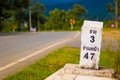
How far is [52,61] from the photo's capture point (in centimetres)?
1179

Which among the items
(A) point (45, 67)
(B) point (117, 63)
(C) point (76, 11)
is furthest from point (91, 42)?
(C) point (76, 11)

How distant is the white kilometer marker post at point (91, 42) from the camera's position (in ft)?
27.6

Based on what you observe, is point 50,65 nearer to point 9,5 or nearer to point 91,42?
point 91,42

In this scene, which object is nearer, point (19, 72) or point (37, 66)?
point (19, 72)

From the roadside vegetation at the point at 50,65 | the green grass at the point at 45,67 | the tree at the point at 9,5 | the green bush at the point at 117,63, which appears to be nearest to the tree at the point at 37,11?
the tree at the point at 9,5

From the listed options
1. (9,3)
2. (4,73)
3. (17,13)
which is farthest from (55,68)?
(17,13)

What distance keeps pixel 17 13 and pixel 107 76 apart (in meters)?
75.9

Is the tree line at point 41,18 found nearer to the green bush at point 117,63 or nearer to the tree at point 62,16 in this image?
the tree at point 62,16

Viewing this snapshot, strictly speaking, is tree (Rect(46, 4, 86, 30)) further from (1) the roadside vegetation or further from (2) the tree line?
(1) the roadside vegetation

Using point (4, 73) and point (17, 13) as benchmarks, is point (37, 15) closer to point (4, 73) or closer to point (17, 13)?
point (17, 13)

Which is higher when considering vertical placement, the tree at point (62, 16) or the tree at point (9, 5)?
the tree at point (9, 5)

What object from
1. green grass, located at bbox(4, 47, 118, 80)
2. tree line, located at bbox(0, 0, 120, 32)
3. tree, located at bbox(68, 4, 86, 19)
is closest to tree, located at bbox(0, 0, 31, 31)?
tree line, located at bbox(0, 0, 120, 32)

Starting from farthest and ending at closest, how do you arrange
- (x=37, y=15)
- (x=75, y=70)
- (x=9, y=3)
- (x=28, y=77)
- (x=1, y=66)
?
1. (x=37, y=15)
2. (x=9, y=3)
3. (x=1, y=66)
4. (x=28, y=77)
5. (x=75, y=70)

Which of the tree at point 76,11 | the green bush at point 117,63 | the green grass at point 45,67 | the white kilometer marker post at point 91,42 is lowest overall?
the green grass at point 45,67
